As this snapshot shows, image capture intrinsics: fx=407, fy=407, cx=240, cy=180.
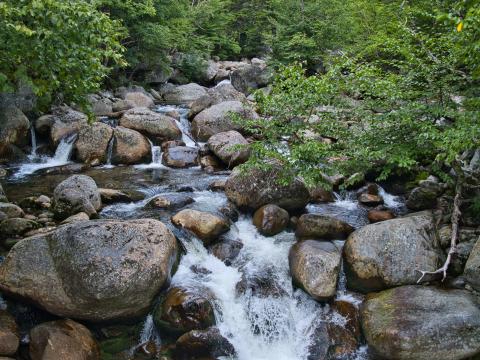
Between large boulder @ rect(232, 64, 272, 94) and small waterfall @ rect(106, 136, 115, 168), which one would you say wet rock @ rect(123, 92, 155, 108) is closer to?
small waterfall @ rect(106, 136, 115, 168)

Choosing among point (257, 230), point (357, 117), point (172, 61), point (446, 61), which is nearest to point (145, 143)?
point (257, 230)

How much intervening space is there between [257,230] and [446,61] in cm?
495

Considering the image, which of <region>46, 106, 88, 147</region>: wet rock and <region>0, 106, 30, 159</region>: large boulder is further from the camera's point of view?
<region>46, 106, 88, 147</region>: wet rock

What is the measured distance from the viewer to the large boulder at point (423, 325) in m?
5.77

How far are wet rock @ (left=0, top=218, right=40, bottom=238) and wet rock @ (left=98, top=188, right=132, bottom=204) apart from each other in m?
2.05

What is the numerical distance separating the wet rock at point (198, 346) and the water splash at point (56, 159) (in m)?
8.87

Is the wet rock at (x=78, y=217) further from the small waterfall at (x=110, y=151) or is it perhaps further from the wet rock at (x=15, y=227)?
the small waterfall at (x=110, y=151)

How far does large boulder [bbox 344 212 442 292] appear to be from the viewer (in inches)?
271

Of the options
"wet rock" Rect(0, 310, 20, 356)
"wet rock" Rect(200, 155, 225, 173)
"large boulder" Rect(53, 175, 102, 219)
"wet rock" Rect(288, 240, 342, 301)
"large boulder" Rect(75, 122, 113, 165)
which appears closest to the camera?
"wet rock" Rect(0, 310, 20, 356)

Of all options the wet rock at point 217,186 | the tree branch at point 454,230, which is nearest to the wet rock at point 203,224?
the wet rock at point 217,186

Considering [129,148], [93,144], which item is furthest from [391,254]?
[93,144]

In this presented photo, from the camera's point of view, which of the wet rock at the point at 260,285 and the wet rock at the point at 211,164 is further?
the wet rock at the point at 211,164

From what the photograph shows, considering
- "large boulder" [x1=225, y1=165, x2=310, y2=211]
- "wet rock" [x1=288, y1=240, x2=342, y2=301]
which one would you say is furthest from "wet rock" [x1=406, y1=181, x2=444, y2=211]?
"wet rock" [x1=288, y1=240, x2=342, y2=301]

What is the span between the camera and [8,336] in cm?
551
